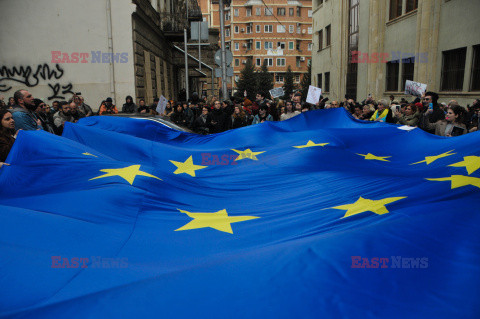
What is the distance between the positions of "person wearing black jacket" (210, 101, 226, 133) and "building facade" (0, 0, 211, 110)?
21.5 ft

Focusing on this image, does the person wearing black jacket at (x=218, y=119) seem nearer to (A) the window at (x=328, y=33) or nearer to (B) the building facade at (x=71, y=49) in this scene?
(B) the building facade at (x=71, y=49)

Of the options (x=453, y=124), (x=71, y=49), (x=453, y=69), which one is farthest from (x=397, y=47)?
(x=71, y=49)

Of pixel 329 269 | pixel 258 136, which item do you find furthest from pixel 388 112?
pixel 329 269

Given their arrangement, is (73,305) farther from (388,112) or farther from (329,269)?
(388,112)

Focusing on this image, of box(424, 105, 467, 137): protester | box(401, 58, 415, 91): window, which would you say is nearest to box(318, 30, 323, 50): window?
box(401, 58, 415, 91): window

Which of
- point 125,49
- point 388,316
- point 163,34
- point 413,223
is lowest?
point 388,316

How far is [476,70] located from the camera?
1332 cm

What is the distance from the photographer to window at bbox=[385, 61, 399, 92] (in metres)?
19.6

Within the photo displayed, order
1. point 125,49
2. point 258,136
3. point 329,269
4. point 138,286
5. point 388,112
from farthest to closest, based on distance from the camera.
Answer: point 125,49
point 388,112
point 258,136
point 329,269
point 138,286

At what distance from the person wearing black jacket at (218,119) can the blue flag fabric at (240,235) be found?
456 cm

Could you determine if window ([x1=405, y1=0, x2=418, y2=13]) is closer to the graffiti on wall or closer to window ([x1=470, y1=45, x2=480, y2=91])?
window ([x1=470, y1=45, x2=480, y2=91])

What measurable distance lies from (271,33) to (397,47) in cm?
6078

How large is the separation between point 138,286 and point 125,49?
1455 cm

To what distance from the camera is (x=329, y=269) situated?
7.32 feet
